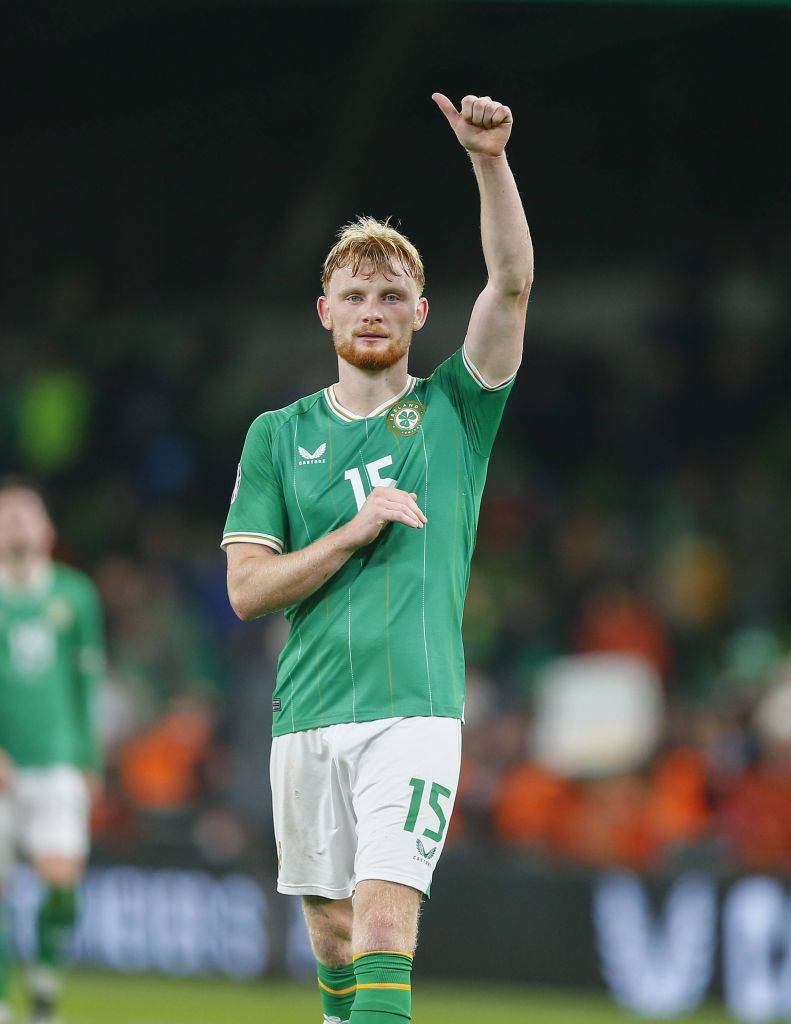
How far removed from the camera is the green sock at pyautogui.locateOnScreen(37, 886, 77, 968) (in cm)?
849

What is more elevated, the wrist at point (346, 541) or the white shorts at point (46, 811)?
the wrist at point (346, 541)

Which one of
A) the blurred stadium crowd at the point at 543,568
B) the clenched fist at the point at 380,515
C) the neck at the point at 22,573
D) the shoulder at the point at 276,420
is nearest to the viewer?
the clenched fist at the point at 380,515

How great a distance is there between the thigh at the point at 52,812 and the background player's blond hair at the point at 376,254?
4512 mm

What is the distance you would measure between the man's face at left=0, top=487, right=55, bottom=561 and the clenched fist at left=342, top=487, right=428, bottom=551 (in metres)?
4.50

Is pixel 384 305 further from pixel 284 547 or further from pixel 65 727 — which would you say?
pixel 65 727

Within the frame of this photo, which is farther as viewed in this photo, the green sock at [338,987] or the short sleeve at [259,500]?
the green sock at [338,987]

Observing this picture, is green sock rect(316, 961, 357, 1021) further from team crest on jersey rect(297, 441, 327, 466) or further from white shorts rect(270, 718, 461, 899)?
team crest on jersey rect(297, 441, 327, 466)

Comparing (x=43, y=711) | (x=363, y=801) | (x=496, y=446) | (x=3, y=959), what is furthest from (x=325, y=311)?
(x=496, y=446)

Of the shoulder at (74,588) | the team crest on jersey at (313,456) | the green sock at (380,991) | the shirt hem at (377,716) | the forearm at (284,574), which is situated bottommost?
the green sock at (380,991)

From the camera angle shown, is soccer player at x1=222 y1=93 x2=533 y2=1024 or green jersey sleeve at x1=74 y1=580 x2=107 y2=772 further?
green jersey sleeve at x1=74 y1=580 x2=107 y2=772

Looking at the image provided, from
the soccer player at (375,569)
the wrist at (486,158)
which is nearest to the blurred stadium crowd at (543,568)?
the soccer player at (375,569)

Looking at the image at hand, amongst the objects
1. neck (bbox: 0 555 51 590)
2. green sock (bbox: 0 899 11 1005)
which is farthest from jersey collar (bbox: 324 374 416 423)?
green sock (bbox: 0 899 11 1005)

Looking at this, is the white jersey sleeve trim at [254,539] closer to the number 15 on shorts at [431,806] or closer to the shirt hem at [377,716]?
the shirt hem at [377,716]

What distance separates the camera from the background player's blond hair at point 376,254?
16.0 feet
